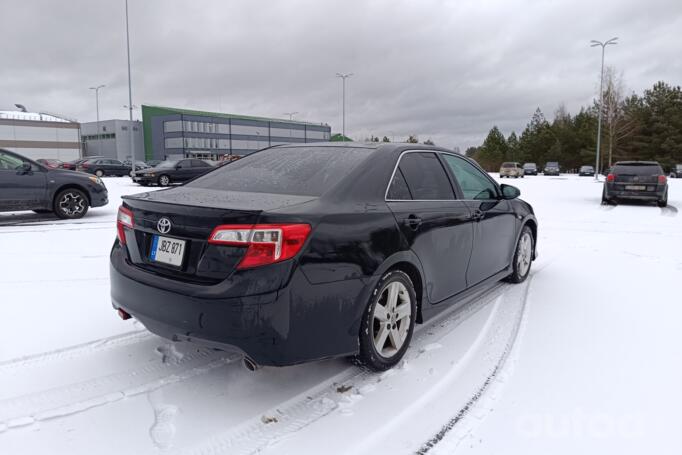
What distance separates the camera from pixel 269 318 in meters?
2.39

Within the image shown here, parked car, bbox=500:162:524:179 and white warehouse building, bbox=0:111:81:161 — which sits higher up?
white warehouse building, bbox=0:111:81:161

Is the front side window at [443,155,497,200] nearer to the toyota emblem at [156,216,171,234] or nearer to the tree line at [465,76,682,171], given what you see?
the toyota emblem at [156,216,171,234]

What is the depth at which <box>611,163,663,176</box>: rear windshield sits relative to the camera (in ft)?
45.0

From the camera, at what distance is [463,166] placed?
14.3ft

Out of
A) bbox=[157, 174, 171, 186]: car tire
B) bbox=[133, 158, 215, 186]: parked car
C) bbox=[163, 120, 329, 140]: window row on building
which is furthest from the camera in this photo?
bbox=[163, 120, 329, 140]: window row on building

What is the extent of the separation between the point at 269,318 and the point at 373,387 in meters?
0.90

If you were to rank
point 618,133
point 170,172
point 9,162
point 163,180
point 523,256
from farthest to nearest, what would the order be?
point 618,133, point 170,172, point 163,180, point 9,162, point 523,256

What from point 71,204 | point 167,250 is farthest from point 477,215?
point 71,204

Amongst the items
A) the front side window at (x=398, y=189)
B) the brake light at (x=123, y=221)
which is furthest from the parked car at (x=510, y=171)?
the brake light at (x=123, y=221)

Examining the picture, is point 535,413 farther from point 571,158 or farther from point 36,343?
point 571,158

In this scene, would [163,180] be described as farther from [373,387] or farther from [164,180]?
[373,387]

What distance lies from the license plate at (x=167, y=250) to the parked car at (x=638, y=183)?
48.3ft

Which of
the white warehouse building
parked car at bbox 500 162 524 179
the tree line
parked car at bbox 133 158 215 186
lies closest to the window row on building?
the white warehouse building

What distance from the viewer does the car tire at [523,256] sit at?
16.8 feet
